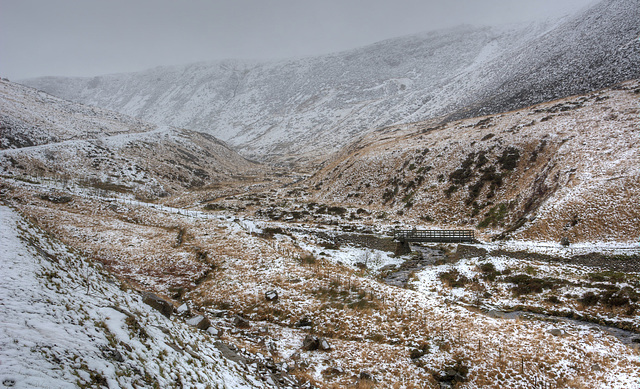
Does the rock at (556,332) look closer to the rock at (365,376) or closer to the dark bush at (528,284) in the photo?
the dark bush at (528,284)

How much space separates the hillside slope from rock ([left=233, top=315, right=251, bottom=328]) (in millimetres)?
25860

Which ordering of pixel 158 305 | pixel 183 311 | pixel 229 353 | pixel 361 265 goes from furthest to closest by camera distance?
pixel 361 265 → pixel 183 311 → pixel 158 305 → pixel 229 353

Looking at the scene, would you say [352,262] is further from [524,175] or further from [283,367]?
[524,175]

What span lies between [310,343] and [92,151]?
66496mm

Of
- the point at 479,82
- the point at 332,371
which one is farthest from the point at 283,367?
the point at 479,82

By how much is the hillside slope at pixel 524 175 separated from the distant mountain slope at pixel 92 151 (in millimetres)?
36044

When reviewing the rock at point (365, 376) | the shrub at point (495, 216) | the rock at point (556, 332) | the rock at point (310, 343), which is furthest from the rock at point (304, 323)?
the shrub at point (495, 216)

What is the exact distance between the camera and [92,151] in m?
58.9

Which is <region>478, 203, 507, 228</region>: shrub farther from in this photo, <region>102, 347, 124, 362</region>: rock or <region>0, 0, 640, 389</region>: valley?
<region>102, 347, 124, 362</region>: rock

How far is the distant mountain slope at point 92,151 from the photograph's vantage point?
49906 mm

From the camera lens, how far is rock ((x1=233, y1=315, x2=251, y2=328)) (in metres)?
14.4

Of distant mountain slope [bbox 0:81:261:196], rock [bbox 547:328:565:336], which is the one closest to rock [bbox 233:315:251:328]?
rock [bbox 547:328:565:336]

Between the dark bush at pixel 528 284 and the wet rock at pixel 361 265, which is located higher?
the dark bush at pixel 528 284

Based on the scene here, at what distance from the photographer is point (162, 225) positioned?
3306 cm
